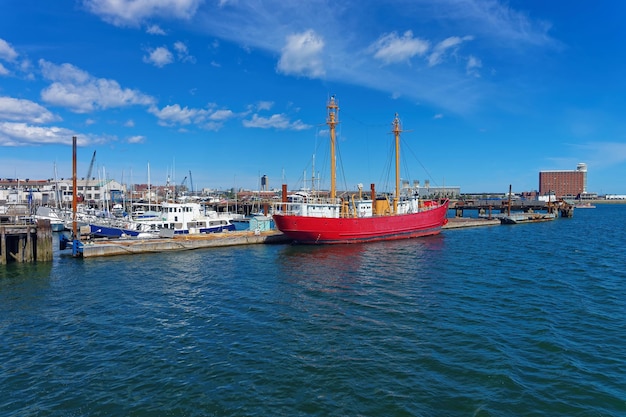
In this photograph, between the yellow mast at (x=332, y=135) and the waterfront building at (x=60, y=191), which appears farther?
the waterfront building at (x=60, y=191)

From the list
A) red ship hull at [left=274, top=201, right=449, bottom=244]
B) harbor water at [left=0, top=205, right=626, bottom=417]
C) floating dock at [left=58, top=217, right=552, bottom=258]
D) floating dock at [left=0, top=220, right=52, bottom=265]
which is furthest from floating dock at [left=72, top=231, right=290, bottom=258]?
harbor water at [left=0, top=205, right=626, bottom=417]

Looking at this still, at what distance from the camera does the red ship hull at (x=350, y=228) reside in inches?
1551

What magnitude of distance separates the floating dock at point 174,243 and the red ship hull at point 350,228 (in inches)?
144

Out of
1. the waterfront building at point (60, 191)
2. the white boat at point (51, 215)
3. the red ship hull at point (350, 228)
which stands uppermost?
the waterfront building at point (60, 191)

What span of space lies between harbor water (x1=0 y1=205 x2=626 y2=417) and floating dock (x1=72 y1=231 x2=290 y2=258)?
464 cm

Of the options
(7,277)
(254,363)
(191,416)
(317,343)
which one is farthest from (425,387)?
(7,277)

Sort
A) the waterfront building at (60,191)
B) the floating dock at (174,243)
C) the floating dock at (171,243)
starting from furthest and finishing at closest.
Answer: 1. the waterfront building at (60,191)
2. the floating dock at (174,243)
3. the floating dock at (171,243)

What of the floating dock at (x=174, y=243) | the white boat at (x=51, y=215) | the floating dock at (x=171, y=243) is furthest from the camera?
the white boat at (x=51, y=215)

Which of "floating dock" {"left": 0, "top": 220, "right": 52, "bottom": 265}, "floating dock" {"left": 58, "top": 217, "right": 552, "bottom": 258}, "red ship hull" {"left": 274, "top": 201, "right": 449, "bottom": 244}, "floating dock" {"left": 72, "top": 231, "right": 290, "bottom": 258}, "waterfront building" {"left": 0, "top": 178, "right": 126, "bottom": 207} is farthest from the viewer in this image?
"waterfront building" {"left": 0, "top": 178, "right": 126, "bottom": 207}

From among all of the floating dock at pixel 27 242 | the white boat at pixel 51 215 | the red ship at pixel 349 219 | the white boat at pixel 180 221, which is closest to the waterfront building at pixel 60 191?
the white boat at pixel 51 215

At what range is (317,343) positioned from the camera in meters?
14.0

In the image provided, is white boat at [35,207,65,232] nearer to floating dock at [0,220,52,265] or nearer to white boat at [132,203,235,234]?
white boat at [132,203,235,234]

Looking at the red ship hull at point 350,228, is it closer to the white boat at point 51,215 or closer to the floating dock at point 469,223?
the floating dock at point 469,223

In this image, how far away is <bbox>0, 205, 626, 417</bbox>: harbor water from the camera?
33.3 feet
